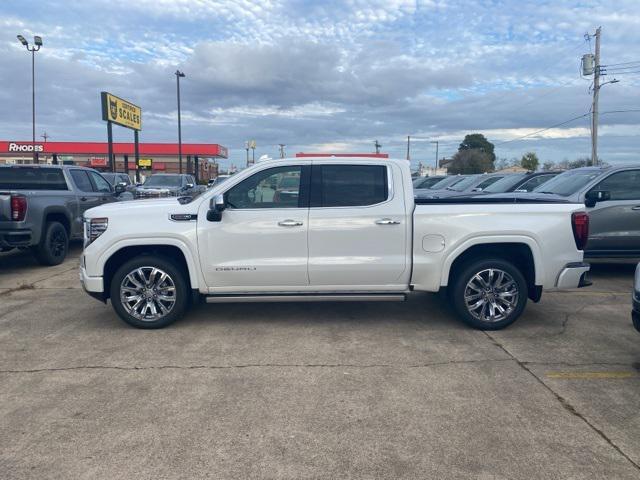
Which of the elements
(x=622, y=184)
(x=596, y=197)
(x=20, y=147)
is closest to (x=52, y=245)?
(x=596, y=197)

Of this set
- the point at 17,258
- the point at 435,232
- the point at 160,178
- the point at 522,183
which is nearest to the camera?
the point at 435,232

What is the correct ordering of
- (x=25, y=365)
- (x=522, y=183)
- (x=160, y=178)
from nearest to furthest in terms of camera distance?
(x=25, y=365)
(x=522, y=183)
(x=160, y=178)

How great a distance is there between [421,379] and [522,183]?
37.0ft

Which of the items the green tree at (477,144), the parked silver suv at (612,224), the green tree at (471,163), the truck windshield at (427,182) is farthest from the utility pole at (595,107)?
the green tree at (477,144)

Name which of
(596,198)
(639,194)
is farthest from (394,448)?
(639,194)

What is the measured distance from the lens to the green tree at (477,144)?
82.3 m

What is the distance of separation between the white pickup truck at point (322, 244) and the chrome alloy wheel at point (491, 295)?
1cm

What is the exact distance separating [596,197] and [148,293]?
681 centimetres

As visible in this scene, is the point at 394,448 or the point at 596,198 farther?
the point at 596,198

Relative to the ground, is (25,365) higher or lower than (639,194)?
lower

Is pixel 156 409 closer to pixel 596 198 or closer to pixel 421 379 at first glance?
pixel 421 379

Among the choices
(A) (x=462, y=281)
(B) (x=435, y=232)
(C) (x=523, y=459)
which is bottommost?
(C) (x=523, y=459)

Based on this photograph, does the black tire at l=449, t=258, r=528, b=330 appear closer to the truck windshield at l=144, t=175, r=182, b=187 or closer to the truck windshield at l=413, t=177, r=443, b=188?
the truck windshield at l=144, t=175, r=182, b=187

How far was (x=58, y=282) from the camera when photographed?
908 centimetres
